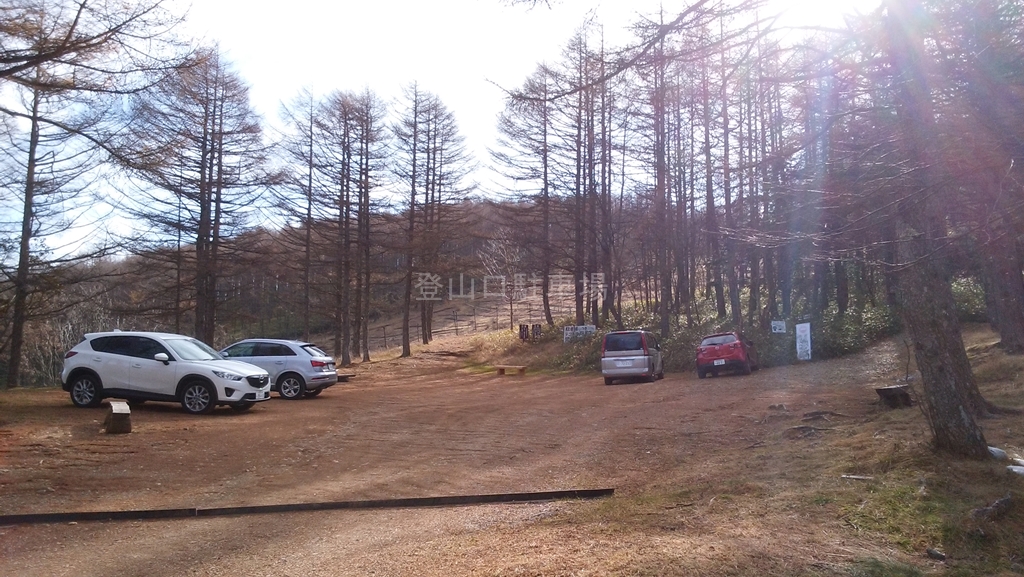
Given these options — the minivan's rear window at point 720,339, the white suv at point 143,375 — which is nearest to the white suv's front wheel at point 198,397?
the white suv at point 143,375

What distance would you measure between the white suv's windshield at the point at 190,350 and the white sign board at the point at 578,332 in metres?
20.6

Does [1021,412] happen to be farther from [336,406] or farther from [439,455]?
[336,406]

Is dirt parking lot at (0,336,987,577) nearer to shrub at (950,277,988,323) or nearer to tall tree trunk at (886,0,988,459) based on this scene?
tall tree trunk at (886,0,988,459)

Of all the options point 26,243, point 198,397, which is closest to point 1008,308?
point 198,397

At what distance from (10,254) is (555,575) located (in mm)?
17607

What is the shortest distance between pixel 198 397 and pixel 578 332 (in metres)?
21.9

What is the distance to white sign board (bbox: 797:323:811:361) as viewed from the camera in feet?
78.0

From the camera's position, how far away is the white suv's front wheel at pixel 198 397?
47.5 ft

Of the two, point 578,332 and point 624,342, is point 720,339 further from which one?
point 578,332

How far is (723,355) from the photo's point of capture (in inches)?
861

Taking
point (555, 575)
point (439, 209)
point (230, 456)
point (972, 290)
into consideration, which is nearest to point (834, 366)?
point (972, 290)

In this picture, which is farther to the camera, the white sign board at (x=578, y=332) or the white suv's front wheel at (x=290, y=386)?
the white sign board at (x=578, y=332)

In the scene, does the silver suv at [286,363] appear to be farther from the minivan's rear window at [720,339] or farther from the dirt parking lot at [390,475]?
the minivan's rear window at [720,339]

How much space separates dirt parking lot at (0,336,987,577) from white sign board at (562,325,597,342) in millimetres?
15450
